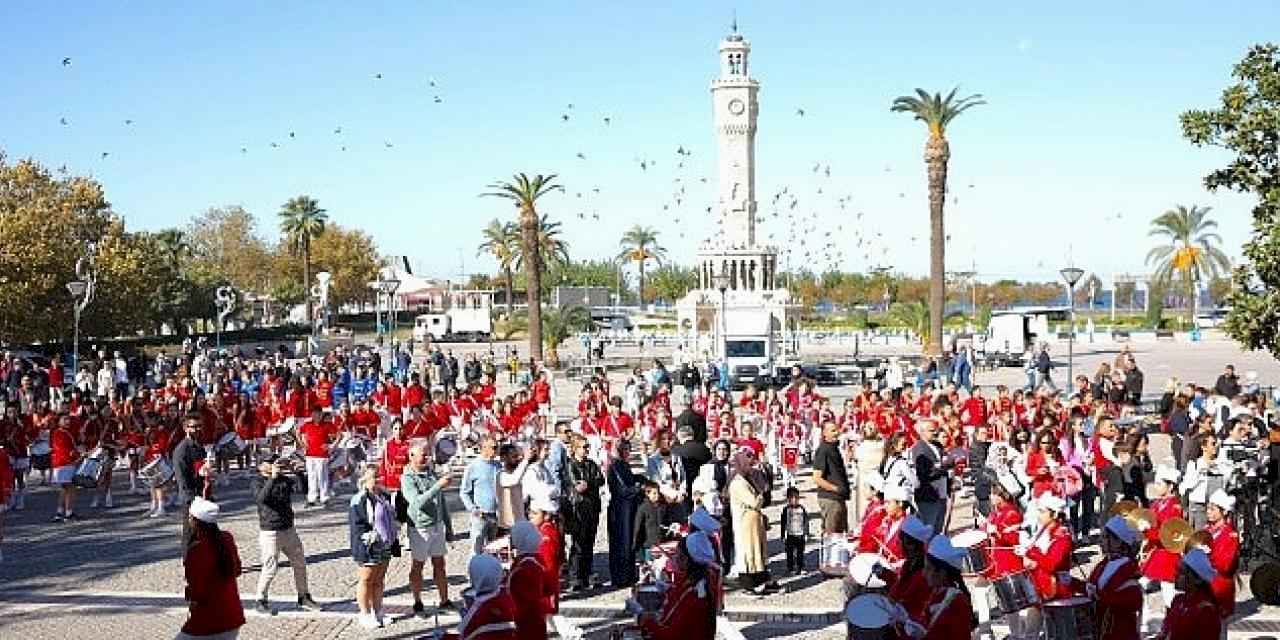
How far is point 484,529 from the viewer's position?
13.6 m

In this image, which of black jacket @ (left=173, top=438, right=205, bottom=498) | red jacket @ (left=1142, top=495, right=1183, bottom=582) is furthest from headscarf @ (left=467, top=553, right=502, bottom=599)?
black jacket @ (left=173, top=438, right=205, bottom=498)

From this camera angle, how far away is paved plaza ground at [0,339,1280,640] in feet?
40.8

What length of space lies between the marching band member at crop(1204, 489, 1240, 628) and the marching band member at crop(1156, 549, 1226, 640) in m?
1.42

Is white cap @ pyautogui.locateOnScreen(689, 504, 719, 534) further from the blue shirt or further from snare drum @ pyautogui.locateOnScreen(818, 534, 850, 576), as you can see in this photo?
the blue shirt

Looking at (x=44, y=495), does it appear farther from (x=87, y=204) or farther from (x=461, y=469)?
(x=87, y=204)

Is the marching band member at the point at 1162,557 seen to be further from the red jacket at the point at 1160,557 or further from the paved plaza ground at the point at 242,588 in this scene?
the paved plaza ground at the point at 242,588

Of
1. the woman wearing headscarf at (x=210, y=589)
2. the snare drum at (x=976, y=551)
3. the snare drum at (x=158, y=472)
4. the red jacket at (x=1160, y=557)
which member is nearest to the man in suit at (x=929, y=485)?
the snare drum at (x=976, y=551)

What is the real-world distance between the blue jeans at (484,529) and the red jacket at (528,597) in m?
4.82

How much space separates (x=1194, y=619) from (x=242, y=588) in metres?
10.5

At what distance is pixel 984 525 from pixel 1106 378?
2140 centimetres

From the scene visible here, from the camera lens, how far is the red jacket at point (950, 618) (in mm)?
6918

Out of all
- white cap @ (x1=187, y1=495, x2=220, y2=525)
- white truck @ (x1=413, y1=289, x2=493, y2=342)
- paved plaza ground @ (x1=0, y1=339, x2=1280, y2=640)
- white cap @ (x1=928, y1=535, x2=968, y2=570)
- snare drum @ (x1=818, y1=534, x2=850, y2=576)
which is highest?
white truck @ (x1=413, y1=289, x2=493, y2=342)

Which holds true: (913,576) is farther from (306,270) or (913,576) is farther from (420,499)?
(306,270)

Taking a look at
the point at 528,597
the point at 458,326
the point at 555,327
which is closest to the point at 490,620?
the point at 528,597
